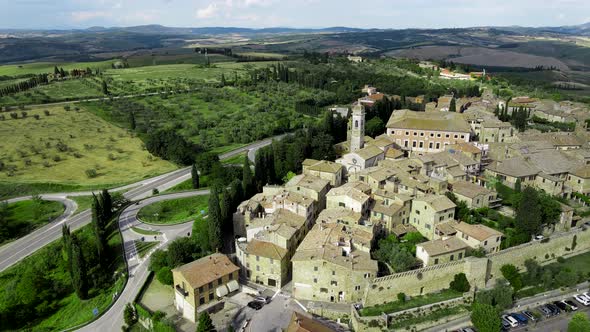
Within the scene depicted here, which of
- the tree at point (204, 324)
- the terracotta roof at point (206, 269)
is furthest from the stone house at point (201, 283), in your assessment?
the tree at point (204, 324)

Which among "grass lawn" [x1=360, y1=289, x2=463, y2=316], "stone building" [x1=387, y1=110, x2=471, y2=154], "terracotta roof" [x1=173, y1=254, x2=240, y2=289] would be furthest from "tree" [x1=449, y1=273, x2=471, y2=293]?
"stone building" [x1=387, y1=110, x2=471, y2=154]

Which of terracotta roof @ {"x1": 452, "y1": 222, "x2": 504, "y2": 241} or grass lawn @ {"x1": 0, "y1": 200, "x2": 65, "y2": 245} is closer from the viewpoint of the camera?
terracotta roof @ {"x1": 452, "y1": 222, "x2": 504, "y2": 241}

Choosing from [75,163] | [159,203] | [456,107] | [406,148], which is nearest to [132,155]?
[75,163]

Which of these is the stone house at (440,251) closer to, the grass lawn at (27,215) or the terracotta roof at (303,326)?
the terracotta roof at (303,326)

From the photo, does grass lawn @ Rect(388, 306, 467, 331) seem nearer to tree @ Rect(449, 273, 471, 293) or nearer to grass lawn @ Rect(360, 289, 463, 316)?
grass lawn @ Rect(360, 289, 463, 316)

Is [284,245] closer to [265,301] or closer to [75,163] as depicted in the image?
[265,301]

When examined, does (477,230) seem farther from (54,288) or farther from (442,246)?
(54,288)

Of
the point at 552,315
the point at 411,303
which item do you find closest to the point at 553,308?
the point at 552,315
